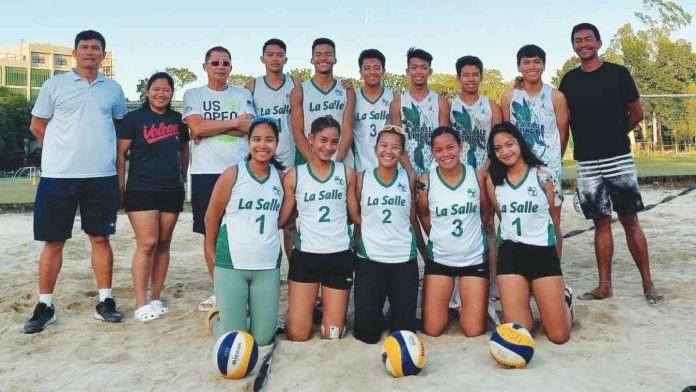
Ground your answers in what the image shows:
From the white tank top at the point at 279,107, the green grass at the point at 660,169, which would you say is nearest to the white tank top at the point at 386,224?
the white tank top at the point at 279,107

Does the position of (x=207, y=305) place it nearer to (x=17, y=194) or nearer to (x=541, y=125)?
(x=541, y=125)

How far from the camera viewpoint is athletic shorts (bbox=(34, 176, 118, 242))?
4.13 metres

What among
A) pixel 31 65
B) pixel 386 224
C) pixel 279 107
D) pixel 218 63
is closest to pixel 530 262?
pixel 386 224

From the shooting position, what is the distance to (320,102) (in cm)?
470

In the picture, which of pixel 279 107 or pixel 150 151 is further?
pixel 279 107

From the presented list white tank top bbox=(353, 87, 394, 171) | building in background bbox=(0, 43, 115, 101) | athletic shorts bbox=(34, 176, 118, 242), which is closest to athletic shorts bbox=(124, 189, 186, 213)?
athletic shorts bbox=(34, 176, 118, 242)

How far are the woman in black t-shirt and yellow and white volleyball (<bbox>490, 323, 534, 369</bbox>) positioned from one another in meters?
2.62

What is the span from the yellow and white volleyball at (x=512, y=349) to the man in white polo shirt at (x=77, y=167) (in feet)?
9.20

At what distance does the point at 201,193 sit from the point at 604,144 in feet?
10.8

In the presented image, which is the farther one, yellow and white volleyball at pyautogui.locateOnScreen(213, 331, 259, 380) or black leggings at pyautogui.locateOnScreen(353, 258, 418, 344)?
black leggings at pyautogui.locateOnScreen(353, 258, 418, 344)

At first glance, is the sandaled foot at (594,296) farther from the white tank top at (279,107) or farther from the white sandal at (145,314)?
the white sandal at (145,314)

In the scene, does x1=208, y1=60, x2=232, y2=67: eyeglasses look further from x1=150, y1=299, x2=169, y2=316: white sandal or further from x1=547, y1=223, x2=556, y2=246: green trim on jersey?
x1=547, y1=223, x2=556, y2=246: green trim on jersey

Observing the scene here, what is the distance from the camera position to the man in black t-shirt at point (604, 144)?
4.56 metres

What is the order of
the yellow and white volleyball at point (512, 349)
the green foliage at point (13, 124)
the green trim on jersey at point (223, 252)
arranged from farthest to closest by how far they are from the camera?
the green foliage at point (13, 124)
the green trim on jersey at point (223, 252)
the yellow and white volleyball at point (512, 349)
